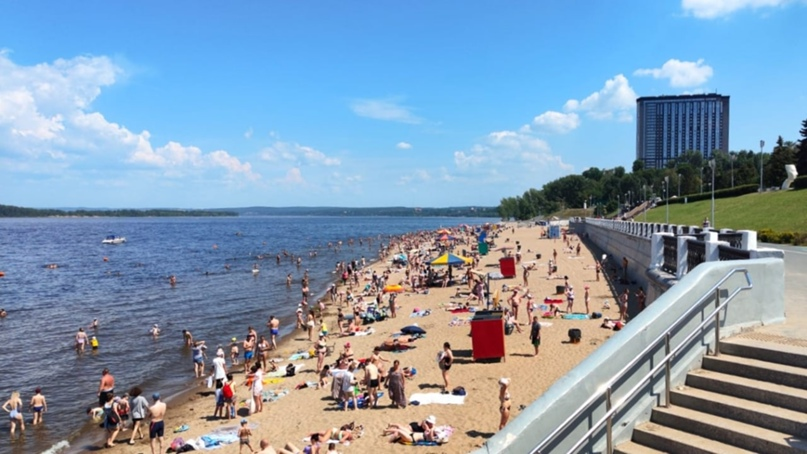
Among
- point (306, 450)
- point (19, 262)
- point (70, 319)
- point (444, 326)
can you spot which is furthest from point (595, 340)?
point (19, 262)

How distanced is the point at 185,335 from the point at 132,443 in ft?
34.7

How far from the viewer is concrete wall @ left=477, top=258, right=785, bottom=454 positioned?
195 inches

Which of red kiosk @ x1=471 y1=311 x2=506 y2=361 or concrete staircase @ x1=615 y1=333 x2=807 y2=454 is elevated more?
concrete staircase @ x1=615 y1=333 x2=807 y2=454

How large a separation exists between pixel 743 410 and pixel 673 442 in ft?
2.24

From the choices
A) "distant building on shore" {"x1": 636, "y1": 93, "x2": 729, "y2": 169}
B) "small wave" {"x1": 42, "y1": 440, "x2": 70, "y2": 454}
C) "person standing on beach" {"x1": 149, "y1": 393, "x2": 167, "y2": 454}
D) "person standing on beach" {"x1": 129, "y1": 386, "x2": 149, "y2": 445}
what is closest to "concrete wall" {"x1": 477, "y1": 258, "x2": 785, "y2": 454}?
"person standing on beach" {"x1": 149, "y1": 393, "x2": 167, "y2": 454}

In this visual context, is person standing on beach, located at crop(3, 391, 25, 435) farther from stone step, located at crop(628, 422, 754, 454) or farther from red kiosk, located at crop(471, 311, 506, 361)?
stone step, located at crop(628, 422, 754, 454)

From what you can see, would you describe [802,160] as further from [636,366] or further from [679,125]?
[679,125]

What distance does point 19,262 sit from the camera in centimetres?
7112

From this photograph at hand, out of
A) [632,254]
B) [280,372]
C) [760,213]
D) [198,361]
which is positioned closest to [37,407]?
[198,361]

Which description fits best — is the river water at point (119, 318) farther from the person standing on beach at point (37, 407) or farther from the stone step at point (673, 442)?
the stone step at point (673, 442)

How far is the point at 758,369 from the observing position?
5340 millimetres

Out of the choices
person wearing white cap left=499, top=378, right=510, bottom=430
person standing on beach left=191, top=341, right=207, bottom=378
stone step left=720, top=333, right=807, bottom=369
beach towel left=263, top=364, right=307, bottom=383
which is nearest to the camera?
stone step left=720, top=333, right=807, bottom=369

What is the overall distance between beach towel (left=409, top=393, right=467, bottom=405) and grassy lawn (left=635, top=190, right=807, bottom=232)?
30941 millimetres

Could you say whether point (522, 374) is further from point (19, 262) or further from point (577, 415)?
point (19, 262)
